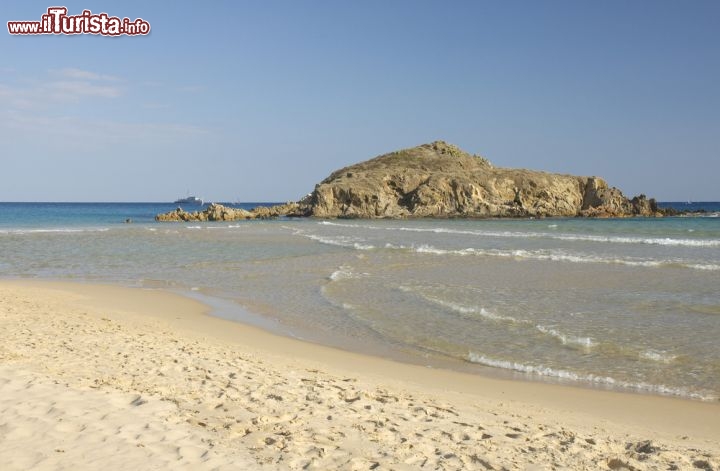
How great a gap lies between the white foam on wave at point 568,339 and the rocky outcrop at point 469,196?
63605 mm

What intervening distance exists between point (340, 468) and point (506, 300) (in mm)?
10648

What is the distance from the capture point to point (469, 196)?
7575 centimetres

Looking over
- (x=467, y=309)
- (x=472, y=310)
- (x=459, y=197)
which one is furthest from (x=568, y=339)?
(x=459, y=197)

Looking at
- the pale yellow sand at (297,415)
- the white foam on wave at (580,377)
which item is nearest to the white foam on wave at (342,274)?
the pale yellow sand at (297,415)

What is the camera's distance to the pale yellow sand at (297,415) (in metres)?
5.27

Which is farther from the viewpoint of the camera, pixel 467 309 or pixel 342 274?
pixel 342 274

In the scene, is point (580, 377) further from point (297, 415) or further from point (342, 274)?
point (342, 274)

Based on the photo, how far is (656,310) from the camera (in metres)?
13.5

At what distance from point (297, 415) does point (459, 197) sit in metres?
71.3

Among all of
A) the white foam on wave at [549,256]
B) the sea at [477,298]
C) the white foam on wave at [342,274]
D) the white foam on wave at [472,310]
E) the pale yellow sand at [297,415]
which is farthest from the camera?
the white foam on wave at [549,256]

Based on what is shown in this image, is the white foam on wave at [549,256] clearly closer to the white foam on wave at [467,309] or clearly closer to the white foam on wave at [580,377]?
the white foam on wave at [467,309]

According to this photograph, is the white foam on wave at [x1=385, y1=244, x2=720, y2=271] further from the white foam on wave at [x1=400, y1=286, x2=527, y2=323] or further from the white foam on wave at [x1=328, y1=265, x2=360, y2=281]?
the white foam on wave at [x1=400, y1=286, x2=527, y2=323]

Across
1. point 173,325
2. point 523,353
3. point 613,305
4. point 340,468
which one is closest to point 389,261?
point 613,305

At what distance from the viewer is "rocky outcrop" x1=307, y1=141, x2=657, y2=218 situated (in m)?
75.6
